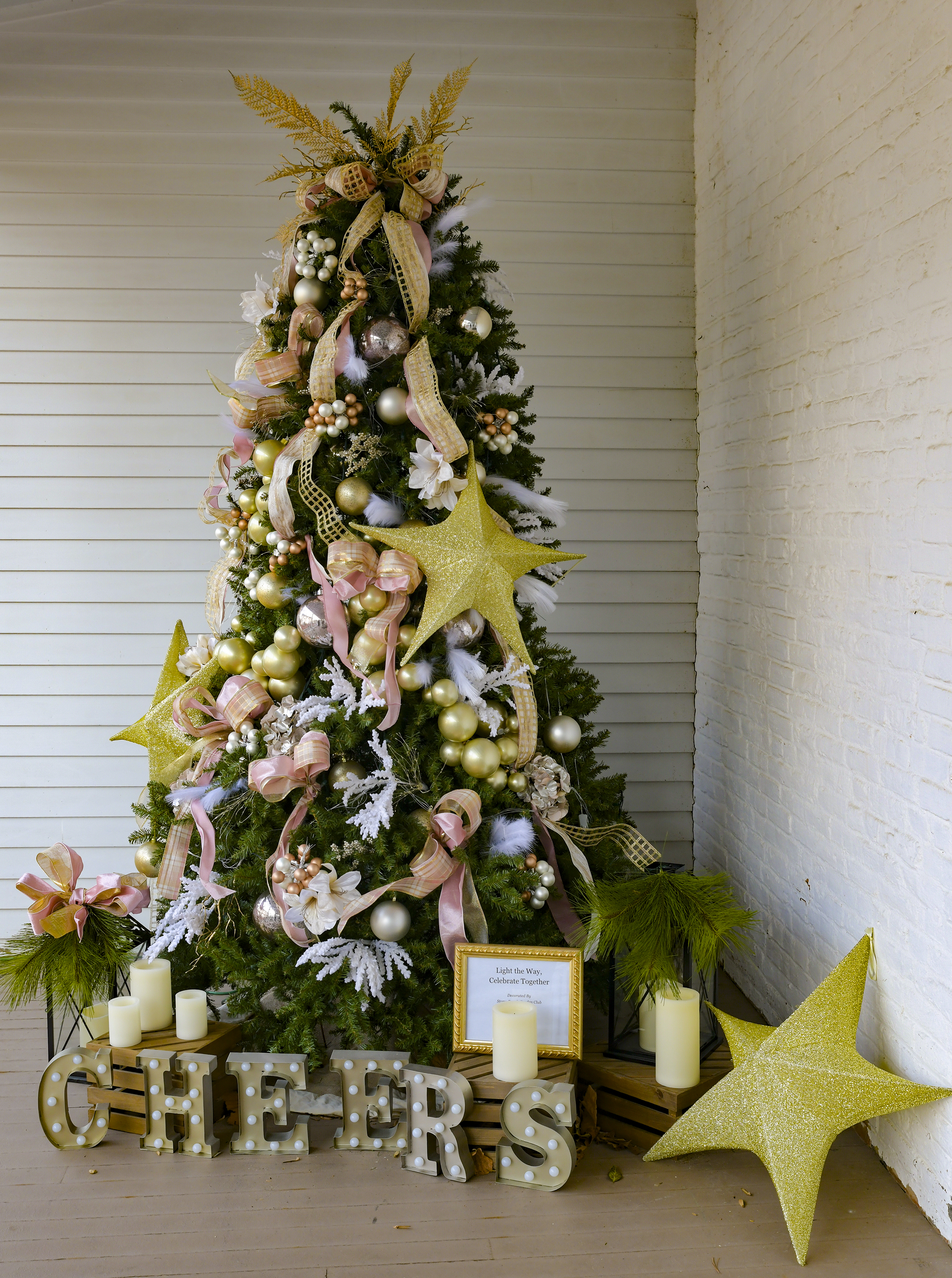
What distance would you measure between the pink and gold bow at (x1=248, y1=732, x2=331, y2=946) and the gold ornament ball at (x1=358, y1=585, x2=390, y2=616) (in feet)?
0.91

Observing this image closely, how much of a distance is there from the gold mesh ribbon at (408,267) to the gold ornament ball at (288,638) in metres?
0.70

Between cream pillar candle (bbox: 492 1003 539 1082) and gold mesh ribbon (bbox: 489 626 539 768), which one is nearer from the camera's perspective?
cream pillar candle (bbox: 492 1003 539 1082)

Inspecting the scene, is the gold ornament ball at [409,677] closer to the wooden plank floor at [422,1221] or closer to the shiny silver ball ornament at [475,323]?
the shiny silver ball ornament at [475,323]

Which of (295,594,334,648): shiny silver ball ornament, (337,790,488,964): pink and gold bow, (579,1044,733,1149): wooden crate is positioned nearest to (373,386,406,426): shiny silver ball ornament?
(295,594,334,648): shiny silver ball ornament

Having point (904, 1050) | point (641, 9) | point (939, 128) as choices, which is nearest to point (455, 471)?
point (939, 128)

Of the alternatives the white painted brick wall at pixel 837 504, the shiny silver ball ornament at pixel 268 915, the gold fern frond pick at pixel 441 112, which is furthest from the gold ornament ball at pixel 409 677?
the gold fern frond pick at pixel 441 112

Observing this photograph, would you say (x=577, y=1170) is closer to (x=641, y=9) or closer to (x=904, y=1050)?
(x=904, y=1050)

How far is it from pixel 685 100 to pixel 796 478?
4.89 ft

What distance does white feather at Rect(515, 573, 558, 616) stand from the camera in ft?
7.11

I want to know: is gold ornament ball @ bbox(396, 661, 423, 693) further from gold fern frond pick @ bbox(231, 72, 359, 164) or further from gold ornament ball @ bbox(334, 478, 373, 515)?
gold fern frond pick @ bbox(231, 72, 359, 164)

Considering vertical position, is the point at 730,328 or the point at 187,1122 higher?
the point at 730,328

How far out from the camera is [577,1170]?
1.83 meters

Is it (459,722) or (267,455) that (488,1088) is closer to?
(459,722)

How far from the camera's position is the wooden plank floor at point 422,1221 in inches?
62.0
